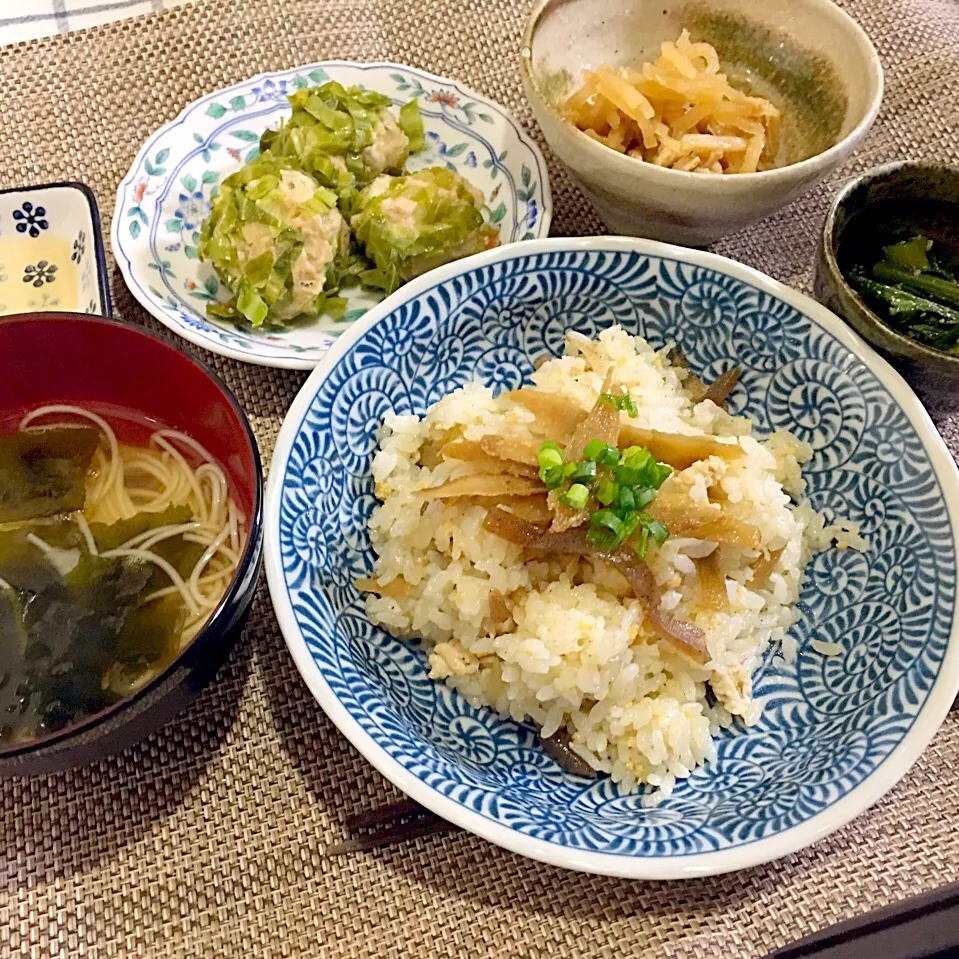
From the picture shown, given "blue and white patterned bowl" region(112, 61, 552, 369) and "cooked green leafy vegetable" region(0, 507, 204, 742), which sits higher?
"blue and white patterned bowl" region(112, 61, 552, 369)

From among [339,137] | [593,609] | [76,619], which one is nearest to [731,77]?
[339,137]

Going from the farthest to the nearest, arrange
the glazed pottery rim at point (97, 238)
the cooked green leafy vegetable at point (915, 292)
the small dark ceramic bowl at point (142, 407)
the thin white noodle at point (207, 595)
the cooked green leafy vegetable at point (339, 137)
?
1. the cooked green leafy vegetable at point (339, 137)
2. the glazed pottery rim at point (97, 238)
3. the cooked green leafy vegetable at point (915, 292)
4. the thin white noodle at point (207, 595)
5. the small dark ceramic bowl at point (142, 407)

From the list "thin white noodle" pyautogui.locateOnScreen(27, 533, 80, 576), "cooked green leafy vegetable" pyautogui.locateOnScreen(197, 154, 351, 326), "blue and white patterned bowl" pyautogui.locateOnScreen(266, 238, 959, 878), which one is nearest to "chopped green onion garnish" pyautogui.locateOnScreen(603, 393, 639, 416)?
"blue and white patterned bowl" pyautogui.locateOnScreen(266, 238, 959, 878)

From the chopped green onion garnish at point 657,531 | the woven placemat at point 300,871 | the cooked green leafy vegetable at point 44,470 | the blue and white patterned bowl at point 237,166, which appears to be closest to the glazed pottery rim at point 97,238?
the blue and white patterned bowl at point 237,166

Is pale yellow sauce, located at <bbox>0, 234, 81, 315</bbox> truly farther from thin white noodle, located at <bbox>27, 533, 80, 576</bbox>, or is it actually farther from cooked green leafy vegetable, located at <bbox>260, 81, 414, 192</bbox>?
thin white noodle, located at <bbox>27, 533, 80, 576</bbox>

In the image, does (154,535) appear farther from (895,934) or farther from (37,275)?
(895,934)

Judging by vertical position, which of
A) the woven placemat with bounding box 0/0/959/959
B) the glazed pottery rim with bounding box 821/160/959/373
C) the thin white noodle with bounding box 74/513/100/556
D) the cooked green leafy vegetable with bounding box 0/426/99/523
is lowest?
the woven placemat with bounding box 0/0/959/959

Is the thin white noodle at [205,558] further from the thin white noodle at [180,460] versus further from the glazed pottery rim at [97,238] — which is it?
the glazed pottery rim at [97,238]
